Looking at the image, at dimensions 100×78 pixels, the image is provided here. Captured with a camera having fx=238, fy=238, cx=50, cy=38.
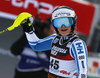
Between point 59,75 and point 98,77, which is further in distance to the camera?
point 98,77

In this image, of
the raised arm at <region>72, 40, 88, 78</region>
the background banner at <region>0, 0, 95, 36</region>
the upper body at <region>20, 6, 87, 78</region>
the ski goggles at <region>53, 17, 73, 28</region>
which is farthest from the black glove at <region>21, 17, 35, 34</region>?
the background banner at <region>0, 0, 95, 36</region>

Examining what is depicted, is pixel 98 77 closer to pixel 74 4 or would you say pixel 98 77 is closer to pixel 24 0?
pixel 74 4

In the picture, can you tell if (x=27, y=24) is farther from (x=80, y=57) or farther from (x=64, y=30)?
(x=80, y=57)

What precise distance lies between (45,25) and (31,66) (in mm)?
619

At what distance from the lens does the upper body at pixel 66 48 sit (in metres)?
2.21

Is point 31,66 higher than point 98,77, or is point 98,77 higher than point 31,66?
point 31,66

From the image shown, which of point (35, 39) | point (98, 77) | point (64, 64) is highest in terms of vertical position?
point (35, 39)

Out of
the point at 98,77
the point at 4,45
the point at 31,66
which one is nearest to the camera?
the point at 31,66

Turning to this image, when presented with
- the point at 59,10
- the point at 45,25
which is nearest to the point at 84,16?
the point at 45,25

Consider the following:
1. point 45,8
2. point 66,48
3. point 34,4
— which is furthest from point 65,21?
point 45,8

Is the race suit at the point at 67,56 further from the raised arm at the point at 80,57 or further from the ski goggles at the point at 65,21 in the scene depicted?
the ski goggles at the point at 65,21

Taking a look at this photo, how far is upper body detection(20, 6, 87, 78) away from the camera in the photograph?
221cm

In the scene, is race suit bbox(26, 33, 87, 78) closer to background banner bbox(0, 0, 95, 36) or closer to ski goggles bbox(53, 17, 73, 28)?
ski goggles bbox(53, 17, 73, 28)

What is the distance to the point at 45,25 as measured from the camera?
338cm
